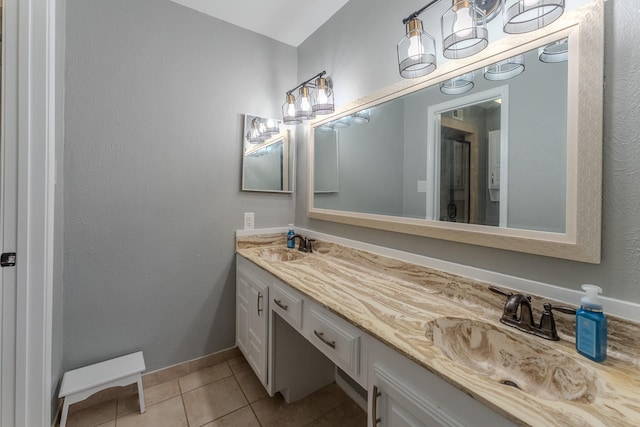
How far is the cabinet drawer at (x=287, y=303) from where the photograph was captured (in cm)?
122

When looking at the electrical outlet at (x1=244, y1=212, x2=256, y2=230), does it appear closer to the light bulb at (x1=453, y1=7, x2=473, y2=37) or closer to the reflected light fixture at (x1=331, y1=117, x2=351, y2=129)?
the reflected light fixture at (x1=331, y1=117, x2=351, y2=129)

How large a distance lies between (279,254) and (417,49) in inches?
60.4

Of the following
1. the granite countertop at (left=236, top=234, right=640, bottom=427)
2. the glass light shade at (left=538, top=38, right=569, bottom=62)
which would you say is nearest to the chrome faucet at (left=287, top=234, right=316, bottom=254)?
the granite countertop at (left=236, top=234, right=640, bottom=427)

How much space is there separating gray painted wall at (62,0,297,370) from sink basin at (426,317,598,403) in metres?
1.55

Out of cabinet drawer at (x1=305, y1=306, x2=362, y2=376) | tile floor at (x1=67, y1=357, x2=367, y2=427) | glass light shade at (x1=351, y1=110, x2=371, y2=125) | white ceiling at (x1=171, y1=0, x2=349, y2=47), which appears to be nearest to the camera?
cabinet drawer at (x1=305, y1=306, x2=362, y2=376)

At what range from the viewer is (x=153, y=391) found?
5.50ft

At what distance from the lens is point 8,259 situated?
104 centimetres

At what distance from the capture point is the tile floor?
144 centimetres

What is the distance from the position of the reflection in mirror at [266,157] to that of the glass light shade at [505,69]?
1.46 m

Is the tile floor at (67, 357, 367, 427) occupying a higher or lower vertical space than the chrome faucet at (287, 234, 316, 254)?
lower

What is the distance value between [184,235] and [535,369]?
1.90 meters

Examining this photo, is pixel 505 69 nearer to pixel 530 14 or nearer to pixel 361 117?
pixel 530 14

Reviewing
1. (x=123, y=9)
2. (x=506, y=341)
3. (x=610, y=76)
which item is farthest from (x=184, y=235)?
(x=610, y=76)

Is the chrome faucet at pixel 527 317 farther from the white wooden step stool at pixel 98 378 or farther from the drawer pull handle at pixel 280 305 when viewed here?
the white wooden step stool at pixel 98 378
